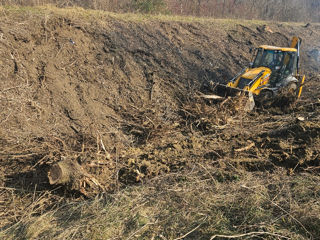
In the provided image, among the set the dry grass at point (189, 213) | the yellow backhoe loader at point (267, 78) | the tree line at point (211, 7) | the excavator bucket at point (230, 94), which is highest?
the tree line at point (211, 7)

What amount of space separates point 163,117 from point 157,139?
1.60 m

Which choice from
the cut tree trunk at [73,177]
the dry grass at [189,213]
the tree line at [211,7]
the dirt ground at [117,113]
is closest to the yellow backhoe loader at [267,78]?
the dirt ground at [117,113]

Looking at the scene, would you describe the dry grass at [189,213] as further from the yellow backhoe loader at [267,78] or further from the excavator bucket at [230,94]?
the yellow backhoe loader at [267,78]

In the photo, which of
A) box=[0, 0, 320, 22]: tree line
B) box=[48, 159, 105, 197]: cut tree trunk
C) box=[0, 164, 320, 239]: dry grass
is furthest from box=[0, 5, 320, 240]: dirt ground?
box=[0, 0, 320, 22]: tree line

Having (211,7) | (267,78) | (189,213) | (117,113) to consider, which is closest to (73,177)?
(189,213)

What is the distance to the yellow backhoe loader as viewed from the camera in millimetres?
9086

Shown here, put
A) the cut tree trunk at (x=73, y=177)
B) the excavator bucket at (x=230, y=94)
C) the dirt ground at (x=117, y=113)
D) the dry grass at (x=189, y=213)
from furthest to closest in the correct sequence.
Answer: the excavator bucket at (x=230, y=94) → the dirt ground at (x=117, y=113) → the cut tree trunk at (x=73, y=177) → the dry grass at (x=189, y=213)

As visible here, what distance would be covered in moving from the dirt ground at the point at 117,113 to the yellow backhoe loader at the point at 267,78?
52cm

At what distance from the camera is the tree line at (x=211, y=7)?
564 inches

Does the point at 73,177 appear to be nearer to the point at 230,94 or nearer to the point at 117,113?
the point at 117,113

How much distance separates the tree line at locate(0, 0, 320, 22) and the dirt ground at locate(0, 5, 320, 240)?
103 inches

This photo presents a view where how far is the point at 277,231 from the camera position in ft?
12.4

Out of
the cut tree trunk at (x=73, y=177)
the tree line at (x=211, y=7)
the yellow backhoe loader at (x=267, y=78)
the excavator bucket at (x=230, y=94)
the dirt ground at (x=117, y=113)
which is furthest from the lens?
the tree line at (x=211, y=7)

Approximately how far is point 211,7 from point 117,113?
55.5 ft
